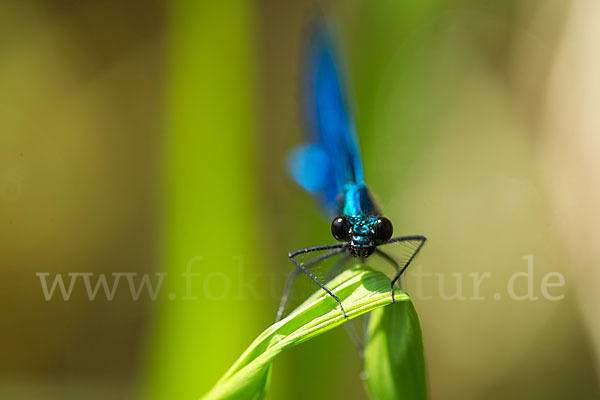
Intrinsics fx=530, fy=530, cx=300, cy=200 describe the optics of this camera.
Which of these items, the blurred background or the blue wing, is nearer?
the blue wing

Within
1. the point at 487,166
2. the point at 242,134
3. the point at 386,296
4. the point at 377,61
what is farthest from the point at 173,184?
the point at 487,166

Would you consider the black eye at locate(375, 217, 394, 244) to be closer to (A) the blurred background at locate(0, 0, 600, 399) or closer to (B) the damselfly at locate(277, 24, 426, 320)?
(B) the damselfly at locate(277, 24, 426, 320)

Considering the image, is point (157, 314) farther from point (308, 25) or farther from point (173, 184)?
point (308, 25)

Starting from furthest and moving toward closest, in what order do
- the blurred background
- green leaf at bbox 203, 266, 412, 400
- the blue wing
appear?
the blurred background, the blue wing, green leaf at bbox 203, 266, 412, 400

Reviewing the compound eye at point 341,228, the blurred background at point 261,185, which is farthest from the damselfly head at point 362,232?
the blurred background at point 261,185

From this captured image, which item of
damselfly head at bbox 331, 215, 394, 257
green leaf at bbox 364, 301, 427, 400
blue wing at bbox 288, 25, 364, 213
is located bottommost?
green leaf at bbox 364, 301, 427, 400

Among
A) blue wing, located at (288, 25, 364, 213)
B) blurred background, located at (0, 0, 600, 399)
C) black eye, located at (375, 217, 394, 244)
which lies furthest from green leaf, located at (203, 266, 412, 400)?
blurred background, located at (0, 0, 600, 399)

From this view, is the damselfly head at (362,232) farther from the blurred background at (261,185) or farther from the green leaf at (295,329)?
the blurred background at (261,185)

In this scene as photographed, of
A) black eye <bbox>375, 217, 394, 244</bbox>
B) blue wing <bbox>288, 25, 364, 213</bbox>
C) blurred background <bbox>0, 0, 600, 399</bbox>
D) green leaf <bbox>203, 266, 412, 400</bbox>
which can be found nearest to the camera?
green leaf <bbox>203, 266, 412, 400</bbox>
